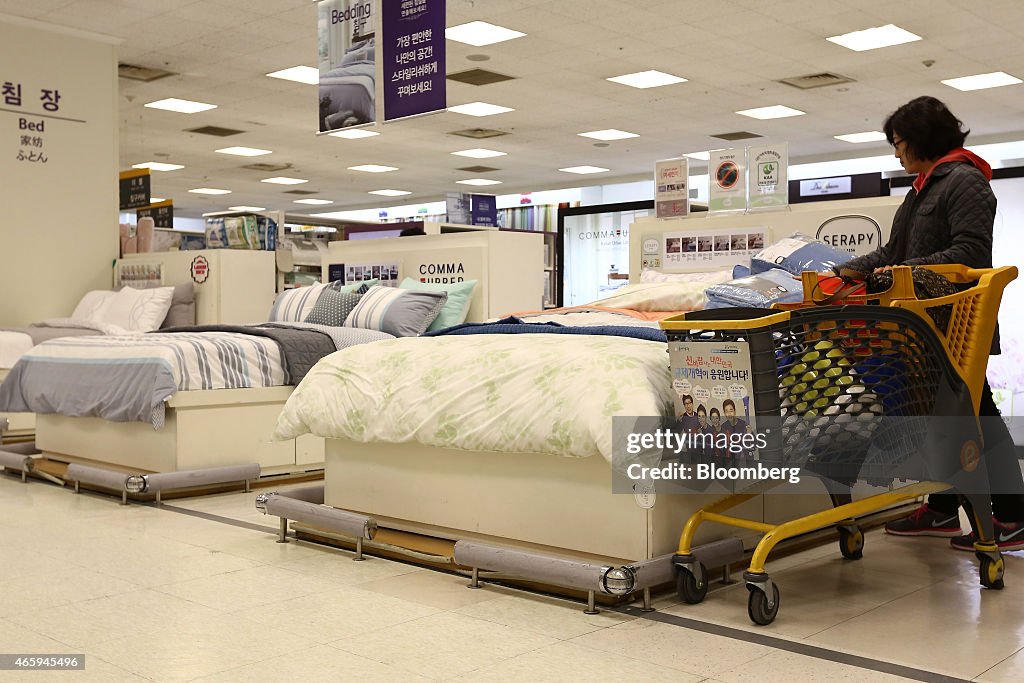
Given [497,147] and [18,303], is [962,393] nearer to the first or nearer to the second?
[18,303]

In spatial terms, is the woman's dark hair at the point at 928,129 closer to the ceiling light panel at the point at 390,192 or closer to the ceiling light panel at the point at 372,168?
the ceiling light panel at the point at 372,168

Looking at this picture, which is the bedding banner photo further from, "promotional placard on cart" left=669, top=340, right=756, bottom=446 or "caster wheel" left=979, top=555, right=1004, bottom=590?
"caster wheel" left=979, top=555, right=1004, bottom=590

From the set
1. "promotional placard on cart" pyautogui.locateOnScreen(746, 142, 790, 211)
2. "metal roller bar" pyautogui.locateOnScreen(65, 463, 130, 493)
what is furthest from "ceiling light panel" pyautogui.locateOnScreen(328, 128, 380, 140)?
"metal roller bar" pyautogui.locateOnScreen(65, 463, 130, 493)

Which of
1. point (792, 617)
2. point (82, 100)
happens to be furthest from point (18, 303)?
point (792, 617)

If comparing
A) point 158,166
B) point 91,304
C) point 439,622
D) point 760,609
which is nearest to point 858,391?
point 760,609

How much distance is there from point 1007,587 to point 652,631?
1203mm

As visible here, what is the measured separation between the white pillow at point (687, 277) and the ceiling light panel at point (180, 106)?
842 cm

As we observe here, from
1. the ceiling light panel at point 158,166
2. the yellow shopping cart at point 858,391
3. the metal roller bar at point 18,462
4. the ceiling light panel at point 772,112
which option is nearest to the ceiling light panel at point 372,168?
the ceiling light panel at point 158,166

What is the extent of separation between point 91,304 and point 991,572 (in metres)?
7.14

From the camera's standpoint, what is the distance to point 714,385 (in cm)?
267

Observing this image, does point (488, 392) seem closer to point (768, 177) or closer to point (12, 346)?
point (768, 177)

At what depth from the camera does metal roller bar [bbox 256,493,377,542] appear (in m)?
3.49

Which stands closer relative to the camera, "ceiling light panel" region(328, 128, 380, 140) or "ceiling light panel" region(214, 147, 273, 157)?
"ceiling light panel" region(328, 128, 380, 140)

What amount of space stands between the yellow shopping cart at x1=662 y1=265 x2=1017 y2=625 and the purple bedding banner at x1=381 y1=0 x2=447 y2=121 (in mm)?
3785
